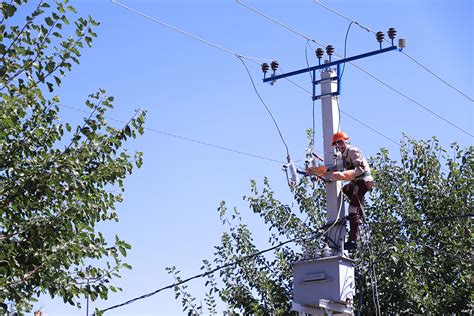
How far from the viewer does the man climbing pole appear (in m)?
10.3

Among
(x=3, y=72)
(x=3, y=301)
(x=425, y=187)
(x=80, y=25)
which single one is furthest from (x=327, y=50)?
(x=425, y=187)

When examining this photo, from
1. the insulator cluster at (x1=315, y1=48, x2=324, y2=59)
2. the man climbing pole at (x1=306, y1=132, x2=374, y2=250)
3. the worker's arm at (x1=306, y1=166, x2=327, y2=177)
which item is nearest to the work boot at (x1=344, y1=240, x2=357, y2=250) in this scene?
the man climbing pole at (x1=306, y1=132, x2=374, y2=250)

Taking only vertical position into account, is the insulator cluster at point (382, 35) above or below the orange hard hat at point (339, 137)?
above

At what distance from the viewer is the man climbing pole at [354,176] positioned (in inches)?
407

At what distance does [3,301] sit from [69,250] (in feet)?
2.77

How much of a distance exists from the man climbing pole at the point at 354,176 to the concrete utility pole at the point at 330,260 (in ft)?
0.40

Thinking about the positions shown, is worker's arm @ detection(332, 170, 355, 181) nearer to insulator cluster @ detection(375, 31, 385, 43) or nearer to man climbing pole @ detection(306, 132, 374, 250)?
man climbing pole @ detection(306, 132, 374, 250)

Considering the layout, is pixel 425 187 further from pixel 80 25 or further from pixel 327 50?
pixel 80 25

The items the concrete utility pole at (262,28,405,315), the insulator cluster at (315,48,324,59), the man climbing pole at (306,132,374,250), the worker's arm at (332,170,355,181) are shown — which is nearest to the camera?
the concrete utility pole at (262,28,405,315)

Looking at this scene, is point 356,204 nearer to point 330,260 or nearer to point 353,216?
point 353,216

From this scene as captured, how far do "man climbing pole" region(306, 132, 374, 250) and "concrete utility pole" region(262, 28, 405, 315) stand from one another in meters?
0.12

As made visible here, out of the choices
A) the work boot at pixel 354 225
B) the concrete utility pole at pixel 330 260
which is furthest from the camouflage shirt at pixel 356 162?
the work boot at pixel 354 225

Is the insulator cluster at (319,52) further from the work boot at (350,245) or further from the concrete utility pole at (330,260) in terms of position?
the work boot at (350,245)

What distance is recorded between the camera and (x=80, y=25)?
31.1 ft
